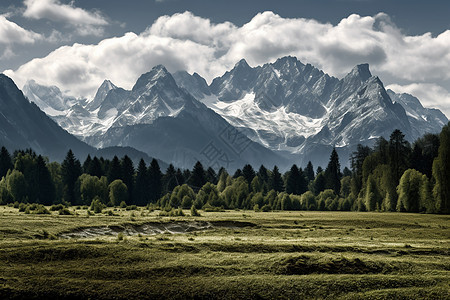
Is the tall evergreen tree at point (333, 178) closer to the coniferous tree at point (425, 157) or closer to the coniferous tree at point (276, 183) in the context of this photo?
the coniferous tree at point (276, 183)

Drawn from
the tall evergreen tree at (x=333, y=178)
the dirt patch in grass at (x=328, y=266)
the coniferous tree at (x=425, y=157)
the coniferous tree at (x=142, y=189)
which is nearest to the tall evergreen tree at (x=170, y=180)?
the coniferous tree at (x=142, y=189)

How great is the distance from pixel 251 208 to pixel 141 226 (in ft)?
244

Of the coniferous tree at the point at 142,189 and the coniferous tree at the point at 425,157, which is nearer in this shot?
the coniferous tree at the point at 425,157

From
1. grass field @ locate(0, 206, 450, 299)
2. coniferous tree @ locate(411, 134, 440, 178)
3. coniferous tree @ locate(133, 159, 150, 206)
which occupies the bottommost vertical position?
grass field @ locate(0, 206, 450, 299)

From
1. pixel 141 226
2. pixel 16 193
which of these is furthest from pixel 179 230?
pixel 16 193

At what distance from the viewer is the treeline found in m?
96.2

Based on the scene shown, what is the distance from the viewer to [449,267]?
3216cm

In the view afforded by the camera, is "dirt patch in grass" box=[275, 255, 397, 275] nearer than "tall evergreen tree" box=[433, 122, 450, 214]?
Yes

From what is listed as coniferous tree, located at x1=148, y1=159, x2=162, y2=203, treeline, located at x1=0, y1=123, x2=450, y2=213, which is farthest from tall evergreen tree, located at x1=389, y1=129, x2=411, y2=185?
coniferous tree, located at x1=148, y1=159, x2=162, y2=203

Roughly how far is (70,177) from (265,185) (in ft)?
238

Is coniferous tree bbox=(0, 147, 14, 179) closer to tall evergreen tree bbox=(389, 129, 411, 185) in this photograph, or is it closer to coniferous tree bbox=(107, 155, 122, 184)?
coniferous tree bbox=(107, 155, 122, 184)

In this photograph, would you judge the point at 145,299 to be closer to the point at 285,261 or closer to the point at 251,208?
the point at 285,261

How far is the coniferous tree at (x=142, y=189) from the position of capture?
14950 centimetres

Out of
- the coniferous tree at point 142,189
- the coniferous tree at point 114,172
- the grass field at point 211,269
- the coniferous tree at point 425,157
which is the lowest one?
the grass field at point 211,269
